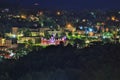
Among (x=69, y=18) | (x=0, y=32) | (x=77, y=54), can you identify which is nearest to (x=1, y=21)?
(x=0, y=32)

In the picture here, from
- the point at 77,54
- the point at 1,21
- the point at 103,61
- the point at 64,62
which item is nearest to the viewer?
the point at 103,61

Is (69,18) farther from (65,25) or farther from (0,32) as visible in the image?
(0,32)

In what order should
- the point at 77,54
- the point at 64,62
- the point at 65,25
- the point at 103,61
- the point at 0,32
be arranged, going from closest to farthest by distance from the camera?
1. the point at 103,61
2. the point at 64,62
3. the point at 77,54
4. the point at 0,32
5. the point at 65,25

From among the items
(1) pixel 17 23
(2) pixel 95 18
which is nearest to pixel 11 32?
(1) pixel 17 23

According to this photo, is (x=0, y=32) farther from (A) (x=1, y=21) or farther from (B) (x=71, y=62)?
(B) (x=71, y=62)

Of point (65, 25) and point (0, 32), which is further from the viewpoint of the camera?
point (65, 25)

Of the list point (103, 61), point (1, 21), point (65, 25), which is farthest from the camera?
point (65, 25)
